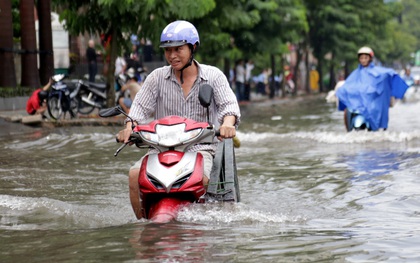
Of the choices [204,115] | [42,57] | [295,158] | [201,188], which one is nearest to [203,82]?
[204,115]

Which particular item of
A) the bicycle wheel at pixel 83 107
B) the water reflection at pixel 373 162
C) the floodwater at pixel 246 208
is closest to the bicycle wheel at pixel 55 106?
the bicycle wheel at pixel 83 107

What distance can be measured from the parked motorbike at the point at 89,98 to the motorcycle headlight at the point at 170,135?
1903 cm

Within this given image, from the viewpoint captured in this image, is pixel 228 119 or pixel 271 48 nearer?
pixel 228 119

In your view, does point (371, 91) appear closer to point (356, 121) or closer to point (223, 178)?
point (356, 121)

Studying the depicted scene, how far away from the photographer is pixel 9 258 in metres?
6.58

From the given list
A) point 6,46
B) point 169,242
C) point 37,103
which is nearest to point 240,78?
point 6,46

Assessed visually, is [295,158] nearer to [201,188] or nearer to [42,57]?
[201,188]

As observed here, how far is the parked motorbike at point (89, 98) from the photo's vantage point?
26.5m

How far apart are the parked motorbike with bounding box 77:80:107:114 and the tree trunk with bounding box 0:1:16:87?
210 cm

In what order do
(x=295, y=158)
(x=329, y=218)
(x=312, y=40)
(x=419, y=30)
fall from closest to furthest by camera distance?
(x=329, y=218) < (x=295, y=158) < (x=312, y=40) < (x=419, y=30)

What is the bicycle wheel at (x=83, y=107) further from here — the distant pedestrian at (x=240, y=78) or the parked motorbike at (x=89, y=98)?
the distant pedestrian at (x=240, y=78)

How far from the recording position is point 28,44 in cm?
2545

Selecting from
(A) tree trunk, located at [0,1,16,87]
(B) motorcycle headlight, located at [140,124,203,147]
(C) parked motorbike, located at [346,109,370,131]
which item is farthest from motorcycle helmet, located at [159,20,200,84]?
(A) tree trunk, located at [0,1,16,87]

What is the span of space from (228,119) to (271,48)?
33381 millimetres
